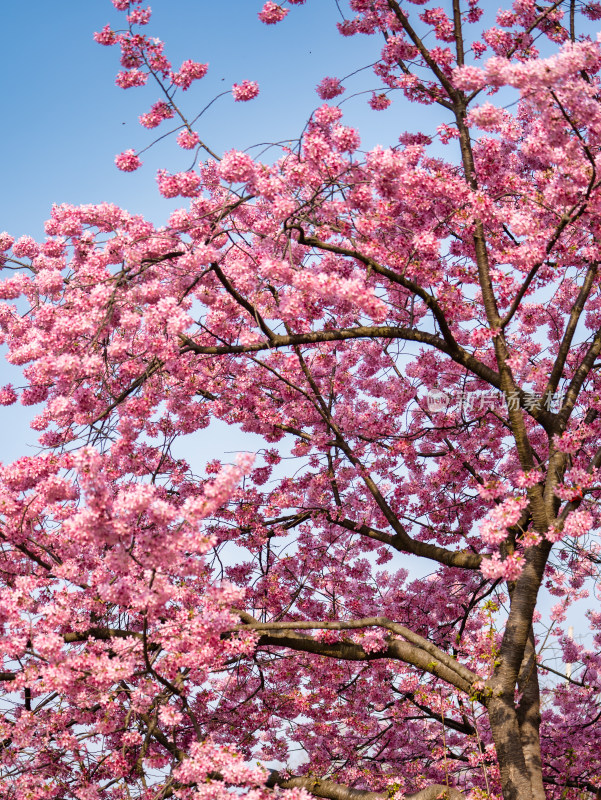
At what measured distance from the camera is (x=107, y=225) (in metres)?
8.92

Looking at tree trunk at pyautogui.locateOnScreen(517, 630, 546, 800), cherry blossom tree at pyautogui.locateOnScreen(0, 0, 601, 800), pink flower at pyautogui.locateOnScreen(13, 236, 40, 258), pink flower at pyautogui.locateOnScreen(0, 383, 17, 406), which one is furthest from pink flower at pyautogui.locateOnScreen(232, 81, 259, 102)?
tree trunk at pyautogui.locateOnScreen(517, 630, 546, 800)

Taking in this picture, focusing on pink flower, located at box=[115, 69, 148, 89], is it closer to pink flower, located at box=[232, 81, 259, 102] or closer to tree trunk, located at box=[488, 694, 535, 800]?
pink flower, located at box=[232, 81, 259, 102]

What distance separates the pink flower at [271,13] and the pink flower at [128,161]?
127 inches

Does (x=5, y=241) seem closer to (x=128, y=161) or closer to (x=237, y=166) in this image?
(x=128, y=161)

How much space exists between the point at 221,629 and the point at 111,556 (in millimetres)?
1314

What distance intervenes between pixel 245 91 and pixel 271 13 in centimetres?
245

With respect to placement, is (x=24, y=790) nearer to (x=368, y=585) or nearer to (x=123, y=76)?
(x=368, y=585)

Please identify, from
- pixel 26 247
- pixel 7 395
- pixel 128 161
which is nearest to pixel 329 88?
pixel 128 161

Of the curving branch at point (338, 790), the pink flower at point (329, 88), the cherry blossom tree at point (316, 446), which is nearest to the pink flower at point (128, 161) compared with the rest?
the cherry blossom tree at point (316, 446)

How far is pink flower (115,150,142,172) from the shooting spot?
350 inches

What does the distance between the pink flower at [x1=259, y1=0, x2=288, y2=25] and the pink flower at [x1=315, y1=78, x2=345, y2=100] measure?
1.23 metres

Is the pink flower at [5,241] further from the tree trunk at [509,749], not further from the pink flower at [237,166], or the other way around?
the tree trunk at [509,749]

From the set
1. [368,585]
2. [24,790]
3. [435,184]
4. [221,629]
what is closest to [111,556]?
[221,629]

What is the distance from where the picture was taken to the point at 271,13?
10.6m
